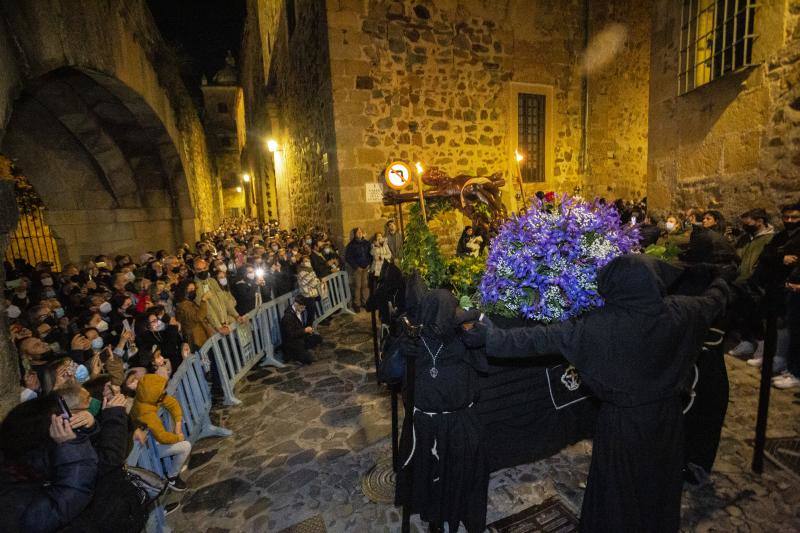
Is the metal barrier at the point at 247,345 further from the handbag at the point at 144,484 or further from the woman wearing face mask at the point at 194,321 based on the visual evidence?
the handbag at the point at 144,484

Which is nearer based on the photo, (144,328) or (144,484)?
(144,484)

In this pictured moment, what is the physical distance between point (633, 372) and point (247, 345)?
568 centimetres

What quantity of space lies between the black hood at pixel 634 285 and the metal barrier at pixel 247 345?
4.68 metres

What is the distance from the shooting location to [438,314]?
2.72m

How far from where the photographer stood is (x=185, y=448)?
12.5 ft

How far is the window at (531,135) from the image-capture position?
39.4 feet

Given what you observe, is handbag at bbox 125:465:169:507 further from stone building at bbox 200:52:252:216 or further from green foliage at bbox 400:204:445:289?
stone building at bbox 200:52:252:216

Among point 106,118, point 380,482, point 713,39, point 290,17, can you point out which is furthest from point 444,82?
point 380,482

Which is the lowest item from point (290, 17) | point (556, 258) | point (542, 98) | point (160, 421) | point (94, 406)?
point (160, 421)

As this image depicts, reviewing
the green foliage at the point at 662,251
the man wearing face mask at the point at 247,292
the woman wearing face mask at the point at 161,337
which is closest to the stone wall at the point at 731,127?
the green foliage at the point at 662,251

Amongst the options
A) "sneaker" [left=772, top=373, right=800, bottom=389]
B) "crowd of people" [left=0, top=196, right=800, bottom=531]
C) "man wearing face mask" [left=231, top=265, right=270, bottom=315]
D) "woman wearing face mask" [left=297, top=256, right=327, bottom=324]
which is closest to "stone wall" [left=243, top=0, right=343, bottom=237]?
"crowd of people" [left=0, top=196, right=800, bottom=531]

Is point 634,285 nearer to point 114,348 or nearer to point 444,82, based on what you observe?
point 114,348

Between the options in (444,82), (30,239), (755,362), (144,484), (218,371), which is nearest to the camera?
(144,484)

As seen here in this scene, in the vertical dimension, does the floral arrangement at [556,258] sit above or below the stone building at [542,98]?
below
